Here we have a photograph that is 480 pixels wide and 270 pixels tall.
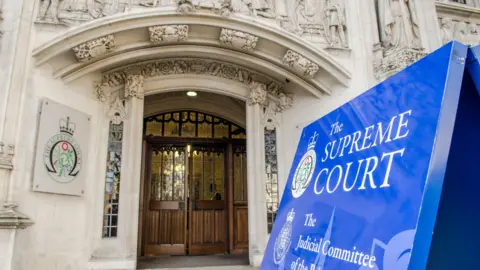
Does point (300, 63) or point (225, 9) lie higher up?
point (225, 9)

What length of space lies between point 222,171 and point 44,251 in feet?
11.0

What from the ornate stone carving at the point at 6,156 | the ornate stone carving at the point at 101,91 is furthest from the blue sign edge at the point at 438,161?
the ornate stone carving at the point at 101,91

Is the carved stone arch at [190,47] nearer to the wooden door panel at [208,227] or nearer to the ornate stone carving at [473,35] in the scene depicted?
the ornate stone carving at [473,35]

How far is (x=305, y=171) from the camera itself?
5.25ft

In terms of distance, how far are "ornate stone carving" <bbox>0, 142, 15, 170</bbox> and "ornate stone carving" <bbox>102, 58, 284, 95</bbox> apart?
1.70 m

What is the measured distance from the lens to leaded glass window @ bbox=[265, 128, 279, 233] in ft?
17.5

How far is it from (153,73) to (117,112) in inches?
32.1

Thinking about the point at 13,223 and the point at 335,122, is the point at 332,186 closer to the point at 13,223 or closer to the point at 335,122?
the point at 335,122

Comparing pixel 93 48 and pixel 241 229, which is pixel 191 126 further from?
pixel 93 48

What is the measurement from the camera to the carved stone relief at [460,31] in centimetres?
590

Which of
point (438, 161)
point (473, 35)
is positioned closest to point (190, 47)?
point (438, 161)

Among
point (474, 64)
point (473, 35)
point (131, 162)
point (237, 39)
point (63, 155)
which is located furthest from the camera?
Result: point (473, 35)

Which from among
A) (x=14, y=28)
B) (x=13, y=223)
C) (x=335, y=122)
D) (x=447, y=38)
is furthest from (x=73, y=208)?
(x=447, y=38)

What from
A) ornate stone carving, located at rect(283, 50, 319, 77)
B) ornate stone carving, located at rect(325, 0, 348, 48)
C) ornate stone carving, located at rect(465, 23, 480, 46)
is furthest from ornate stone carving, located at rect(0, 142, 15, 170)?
ornate stone carving, located at rect(465, 23, 480, 46)
